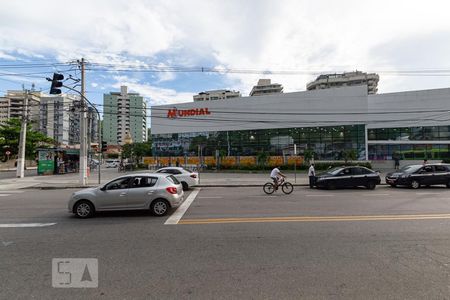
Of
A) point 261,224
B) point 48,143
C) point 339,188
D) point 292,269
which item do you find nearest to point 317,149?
point 339,188

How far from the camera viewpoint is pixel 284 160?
3828 cm

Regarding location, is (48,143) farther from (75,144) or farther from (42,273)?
(42,273)

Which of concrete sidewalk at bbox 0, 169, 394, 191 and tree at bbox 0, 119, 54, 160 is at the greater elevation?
tree at bbox 0, 119, 54, 160

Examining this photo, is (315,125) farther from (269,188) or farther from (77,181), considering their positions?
(77,181)

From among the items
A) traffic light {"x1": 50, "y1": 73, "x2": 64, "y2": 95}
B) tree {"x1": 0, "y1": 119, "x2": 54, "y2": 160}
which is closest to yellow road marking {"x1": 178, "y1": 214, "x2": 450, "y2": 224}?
traffic light {"x1": 50, "y1": 73, "x2": 64, "y2": 95}

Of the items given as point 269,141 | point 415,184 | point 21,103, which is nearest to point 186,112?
point 269,141

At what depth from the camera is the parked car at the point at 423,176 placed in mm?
17984

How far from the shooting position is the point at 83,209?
9.57 metres

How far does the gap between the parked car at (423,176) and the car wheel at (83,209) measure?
1730cm

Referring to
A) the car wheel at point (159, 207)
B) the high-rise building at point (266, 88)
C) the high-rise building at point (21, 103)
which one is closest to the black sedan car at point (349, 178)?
the car wheel at point (159, 207)

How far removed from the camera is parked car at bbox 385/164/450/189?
17984mm

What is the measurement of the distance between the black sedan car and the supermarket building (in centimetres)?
2161

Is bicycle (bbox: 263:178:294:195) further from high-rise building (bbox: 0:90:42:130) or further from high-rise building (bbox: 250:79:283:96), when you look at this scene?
high-rise building (bbox: 250:79:283:96)

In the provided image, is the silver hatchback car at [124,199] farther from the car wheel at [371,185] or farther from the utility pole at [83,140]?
the car wheel at [371,185]
